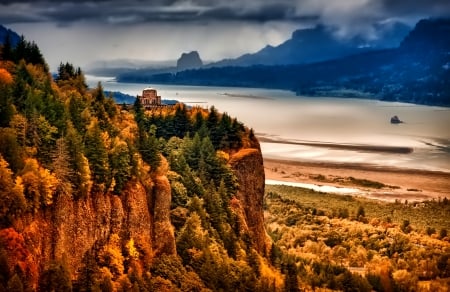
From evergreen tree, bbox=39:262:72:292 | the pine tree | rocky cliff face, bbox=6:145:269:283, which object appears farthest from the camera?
the pine tree

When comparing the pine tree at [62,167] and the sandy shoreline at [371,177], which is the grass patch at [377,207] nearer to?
the sandy shoreline at [371,177]

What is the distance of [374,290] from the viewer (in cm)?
4966

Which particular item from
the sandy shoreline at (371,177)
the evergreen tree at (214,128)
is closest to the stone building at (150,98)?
the evergreen tree at (214,128)

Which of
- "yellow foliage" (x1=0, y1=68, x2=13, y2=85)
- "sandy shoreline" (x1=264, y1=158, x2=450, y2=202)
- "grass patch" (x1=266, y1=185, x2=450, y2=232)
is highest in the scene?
"yellow foliage" (x1=0, y1=68, x2=13, y2=85)

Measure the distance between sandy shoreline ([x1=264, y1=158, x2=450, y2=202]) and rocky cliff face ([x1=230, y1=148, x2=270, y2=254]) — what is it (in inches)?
1688

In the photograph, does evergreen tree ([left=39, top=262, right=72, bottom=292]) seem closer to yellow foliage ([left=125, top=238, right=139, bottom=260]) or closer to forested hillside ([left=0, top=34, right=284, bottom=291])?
forested hillside ([left=0, top=34, right=284, bottom=291])

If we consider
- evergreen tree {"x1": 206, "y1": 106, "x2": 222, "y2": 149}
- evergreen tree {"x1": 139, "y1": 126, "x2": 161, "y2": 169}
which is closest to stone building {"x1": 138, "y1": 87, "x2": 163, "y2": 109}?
evergreen tree {"x1": 206, "y1": 106, "x2": 222, "y2": 149}

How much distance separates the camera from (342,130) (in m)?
144

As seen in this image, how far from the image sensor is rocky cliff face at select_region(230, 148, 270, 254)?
150ft

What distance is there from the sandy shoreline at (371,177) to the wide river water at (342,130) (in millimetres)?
3144

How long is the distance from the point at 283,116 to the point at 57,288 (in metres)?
139

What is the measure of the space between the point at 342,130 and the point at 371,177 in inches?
1798

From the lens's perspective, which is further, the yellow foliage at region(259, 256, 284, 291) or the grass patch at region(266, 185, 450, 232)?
the grass patch at region(266, 185, 450, 232)

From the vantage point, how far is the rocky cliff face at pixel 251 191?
4566 centimetres
